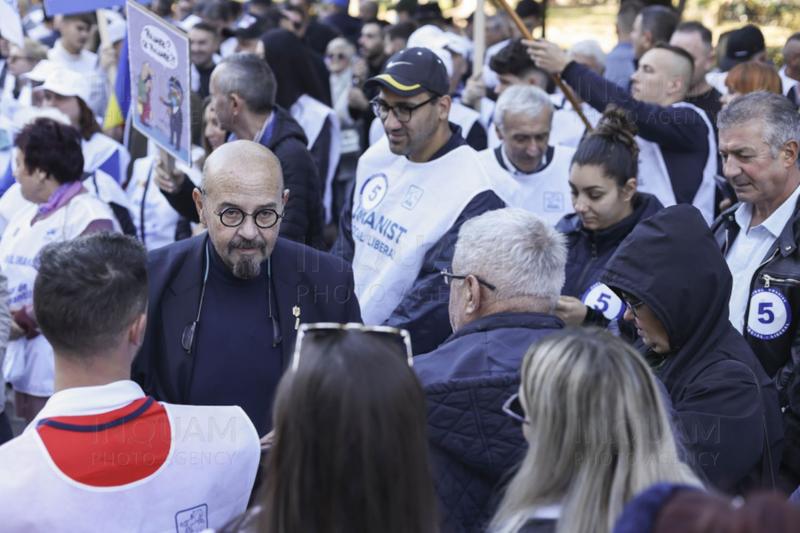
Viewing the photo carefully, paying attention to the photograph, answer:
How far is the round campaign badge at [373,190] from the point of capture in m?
4.93

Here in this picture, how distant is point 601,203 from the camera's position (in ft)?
15.5

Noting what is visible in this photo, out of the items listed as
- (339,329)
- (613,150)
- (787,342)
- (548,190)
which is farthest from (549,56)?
(339,329)

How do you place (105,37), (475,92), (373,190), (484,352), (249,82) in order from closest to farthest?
(484,352) → (373,190) → (249,82) → (105,37) → (475,92)

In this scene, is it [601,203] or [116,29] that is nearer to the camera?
[601,203]

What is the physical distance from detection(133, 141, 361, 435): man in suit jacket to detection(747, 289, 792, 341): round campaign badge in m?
1.58

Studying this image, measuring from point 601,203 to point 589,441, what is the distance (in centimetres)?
258

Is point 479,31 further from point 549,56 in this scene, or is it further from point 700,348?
point 700,348

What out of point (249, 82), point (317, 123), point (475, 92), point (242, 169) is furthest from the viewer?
point (317, 123)

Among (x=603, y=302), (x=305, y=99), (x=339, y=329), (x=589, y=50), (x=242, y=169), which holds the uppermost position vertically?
(x=589, y=50)

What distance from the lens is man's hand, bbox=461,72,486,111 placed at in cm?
780

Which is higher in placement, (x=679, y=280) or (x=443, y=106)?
(x=443, y=106)

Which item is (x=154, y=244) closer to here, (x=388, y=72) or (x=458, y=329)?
(x=388, y=72)

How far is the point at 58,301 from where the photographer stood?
2689 millimetres

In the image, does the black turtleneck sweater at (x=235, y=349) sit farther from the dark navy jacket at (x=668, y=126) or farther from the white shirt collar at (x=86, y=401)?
the dark navy jacket at (x=668, y=126)
